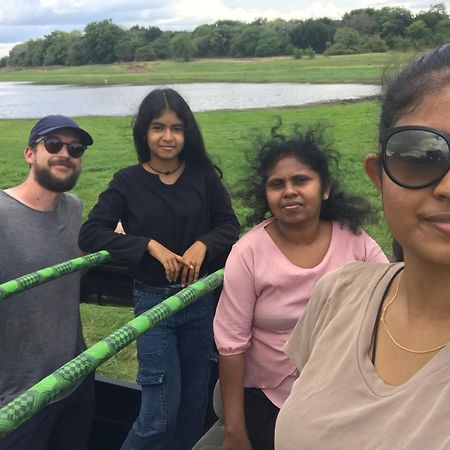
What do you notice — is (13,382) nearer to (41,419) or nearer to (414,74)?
(41,419)

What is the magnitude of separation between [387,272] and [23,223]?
1695 millimetres

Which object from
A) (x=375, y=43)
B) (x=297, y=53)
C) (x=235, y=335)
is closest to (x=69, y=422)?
(x=235, y=335)

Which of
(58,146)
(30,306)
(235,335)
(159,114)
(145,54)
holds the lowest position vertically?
(30,306)

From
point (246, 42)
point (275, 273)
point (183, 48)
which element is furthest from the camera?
point (183, 48)

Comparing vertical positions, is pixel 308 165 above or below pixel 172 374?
above

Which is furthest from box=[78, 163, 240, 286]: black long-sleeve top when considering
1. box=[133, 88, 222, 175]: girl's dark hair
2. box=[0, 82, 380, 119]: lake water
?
box=[0, 82, 380, 119]: lake water

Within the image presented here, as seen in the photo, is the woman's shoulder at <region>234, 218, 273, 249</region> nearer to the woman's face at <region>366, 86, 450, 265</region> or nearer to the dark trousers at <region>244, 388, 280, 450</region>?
the dark trousers at <region>244, 388, 280, 450</region>

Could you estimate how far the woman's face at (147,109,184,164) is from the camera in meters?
2.49

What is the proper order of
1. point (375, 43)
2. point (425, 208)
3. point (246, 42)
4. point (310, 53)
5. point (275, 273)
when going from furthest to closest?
1. point (246, 42)
2. point (310, 53)
3. point (375, 43)
4. point (275, 273)
5. point (425, 208)

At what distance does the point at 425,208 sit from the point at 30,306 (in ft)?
6.36

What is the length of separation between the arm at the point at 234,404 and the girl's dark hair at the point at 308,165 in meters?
0.56

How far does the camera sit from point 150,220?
243cm

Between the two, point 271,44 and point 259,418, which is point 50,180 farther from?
point 271,44

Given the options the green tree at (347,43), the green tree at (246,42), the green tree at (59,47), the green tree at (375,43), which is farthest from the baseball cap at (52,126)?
the green tree at (59,47)
